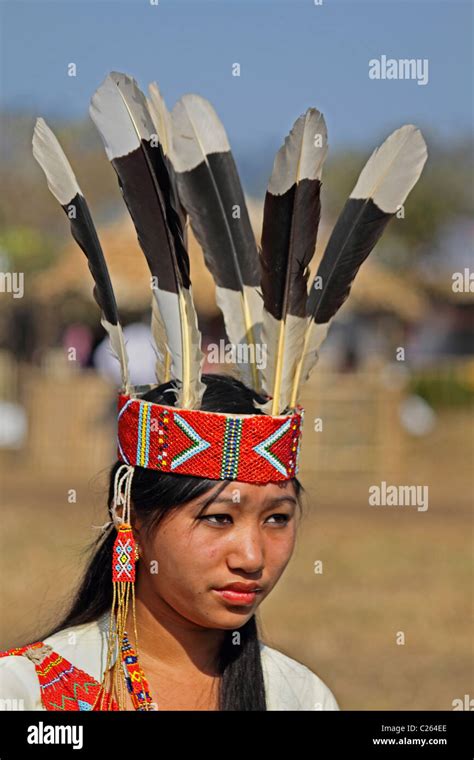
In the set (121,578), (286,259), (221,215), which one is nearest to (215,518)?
(121,578)

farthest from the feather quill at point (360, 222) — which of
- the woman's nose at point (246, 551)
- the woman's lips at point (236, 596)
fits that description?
the woman's lips at point (236, 596)

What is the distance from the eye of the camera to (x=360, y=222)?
111 inches

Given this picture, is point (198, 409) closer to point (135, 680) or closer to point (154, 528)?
point (154, 528)

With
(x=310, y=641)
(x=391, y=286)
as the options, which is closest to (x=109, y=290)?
(x=310, y=641)

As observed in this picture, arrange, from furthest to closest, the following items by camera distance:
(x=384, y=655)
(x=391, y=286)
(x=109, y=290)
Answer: (x=391, y=286)
(x=384, y=655)
(x=109, y=290)

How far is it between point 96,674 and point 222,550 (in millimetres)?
450

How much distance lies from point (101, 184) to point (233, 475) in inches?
1158

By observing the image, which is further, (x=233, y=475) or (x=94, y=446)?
(x=94, y=446)

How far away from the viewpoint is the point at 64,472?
50.4 ft

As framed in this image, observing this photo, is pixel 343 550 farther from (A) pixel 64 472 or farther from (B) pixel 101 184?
(B) pixel 101 184

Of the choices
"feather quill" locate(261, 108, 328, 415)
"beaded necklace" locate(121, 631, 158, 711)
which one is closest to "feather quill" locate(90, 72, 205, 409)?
"feather quill" locate(261, 108, 328, 415)

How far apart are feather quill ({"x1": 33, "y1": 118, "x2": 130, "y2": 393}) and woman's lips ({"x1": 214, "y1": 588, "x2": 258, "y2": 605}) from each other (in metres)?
0.55
